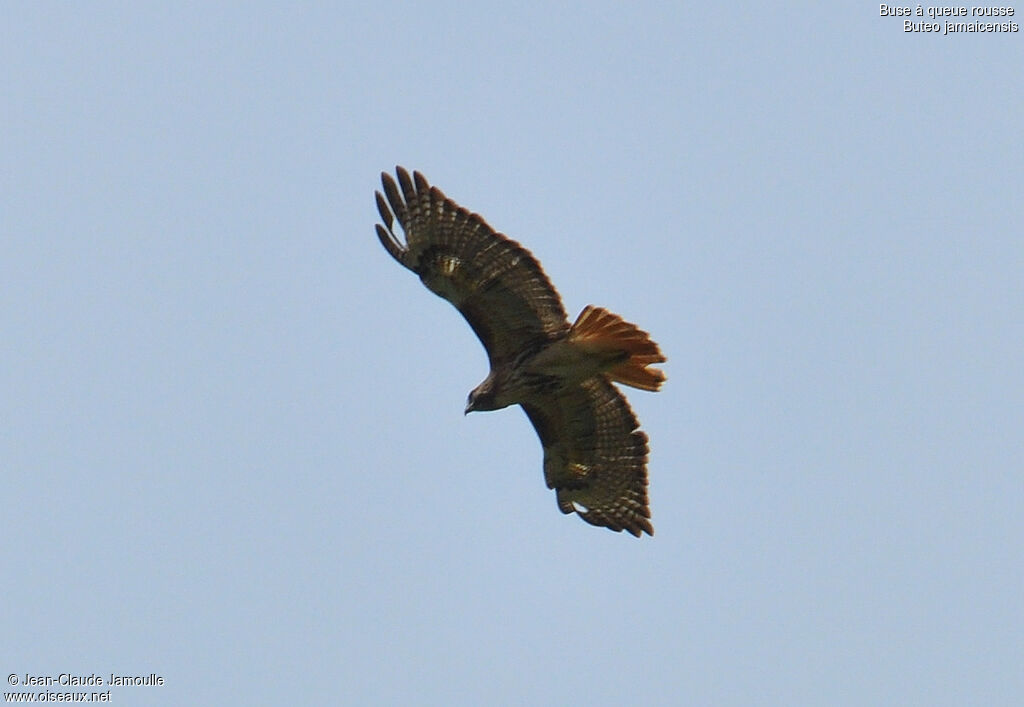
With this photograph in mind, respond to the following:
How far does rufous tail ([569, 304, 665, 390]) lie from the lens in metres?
13.6

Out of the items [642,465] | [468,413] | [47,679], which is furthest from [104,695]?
[642,465]

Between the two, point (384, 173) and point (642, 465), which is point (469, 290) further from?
point (642, 465)

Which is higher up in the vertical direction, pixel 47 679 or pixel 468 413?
pixel 468 413

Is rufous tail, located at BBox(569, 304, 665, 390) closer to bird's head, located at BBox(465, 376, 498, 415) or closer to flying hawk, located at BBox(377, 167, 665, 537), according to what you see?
flying hawk, located at BBox(377, 167, 665, 537)

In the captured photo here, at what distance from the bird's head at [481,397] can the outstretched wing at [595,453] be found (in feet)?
2.21

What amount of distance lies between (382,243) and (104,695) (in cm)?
550

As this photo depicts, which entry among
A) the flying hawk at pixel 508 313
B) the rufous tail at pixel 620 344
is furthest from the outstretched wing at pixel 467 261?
the rufous tail at pixel 620 344

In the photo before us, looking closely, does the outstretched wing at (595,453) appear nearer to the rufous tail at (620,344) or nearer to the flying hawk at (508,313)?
the flying hawk at (508,313)

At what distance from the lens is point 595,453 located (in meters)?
15.5

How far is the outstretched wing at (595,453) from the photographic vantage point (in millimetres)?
15039

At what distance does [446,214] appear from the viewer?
1377 cm

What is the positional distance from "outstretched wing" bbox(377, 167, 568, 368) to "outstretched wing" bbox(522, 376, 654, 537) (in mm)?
951

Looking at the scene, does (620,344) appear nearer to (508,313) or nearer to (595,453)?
(508,313)

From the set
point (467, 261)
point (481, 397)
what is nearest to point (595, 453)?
point (481, 397)
